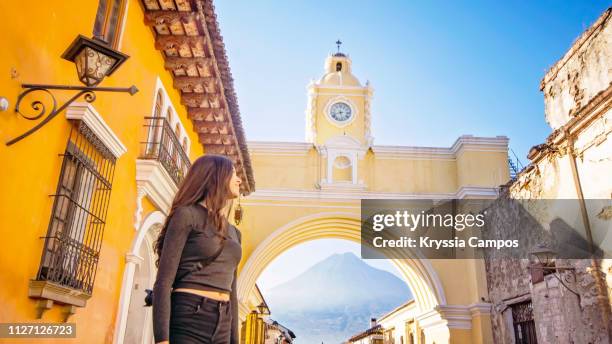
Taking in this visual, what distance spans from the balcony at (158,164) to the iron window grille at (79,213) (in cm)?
95

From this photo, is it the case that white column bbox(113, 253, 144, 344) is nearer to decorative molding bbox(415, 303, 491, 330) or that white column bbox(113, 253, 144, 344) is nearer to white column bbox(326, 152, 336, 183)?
white column bbox(326, 152, 336, 183)

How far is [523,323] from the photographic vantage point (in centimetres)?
1145

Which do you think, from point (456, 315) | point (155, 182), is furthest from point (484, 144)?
point (155, 182)

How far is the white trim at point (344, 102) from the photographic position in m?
21.1

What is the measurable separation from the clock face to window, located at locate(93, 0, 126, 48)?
15.8m

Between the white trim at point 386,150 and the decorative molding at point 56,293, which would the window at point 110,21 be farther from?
the white trim at point 386,150

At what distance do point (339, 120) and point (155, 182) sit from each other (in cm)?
1508

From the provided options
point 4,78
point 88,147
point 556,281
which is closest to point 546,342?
point 556,281

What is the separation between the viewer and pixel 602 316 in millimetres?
7461

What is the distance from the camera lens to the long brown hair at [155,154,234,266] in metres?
2.28

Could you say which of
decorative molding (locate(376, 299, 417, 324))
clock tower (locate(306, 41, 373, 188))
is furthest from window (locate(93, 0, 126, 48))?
decorative molding (locate(376, 299, 417, 324))

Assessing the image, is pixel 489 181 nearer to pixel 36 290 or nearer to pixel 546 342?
pixel 546 342

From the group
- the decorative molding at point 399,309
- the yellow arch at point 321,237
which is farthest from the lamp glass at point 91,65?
the decorative molding at point 399,309

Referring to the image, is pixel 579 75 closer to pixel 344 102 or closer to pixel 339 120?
pixel 339 120
